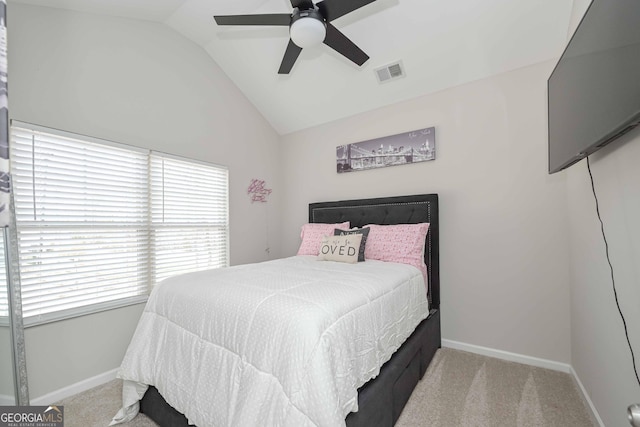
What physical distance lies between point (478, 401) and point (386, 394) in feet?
2.81

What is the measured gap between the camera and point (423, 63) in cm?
263

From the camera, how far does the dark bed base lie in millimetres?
1291

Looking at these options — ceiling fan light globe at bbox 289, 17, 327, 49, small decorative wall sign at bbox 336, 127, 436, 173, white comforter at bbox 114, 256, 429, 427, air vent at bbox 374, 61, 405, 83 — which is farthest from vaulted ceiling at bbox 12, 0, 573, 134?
white comforter at bbox 114, 256, 429, 427

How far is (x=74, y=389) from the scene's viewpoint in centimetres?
200

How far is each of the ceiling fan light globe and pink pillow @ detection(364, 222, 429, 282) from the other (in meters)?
1.75

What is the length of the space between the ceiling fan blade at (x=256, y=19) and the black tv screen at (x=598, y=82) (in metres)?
1.66

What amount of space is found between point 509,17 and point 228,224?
10.9 feet

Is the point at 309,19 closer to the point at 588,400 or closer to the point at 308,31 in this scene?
the point at 308,31

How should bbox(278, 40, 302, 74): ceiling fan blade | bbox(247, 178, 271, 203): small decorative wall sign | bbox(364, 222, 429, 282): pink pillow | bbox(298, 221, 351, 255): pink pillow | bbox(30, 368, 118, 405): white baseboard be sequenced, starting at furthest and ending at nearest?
bbox(247, 178, 271, 203): small decorative wall sign → bbox(298, 221, 351, 255): pink pillow → bbox(364, 222, 429, 282): pink pillow → bbox(278, 40, 302, 74): ceiling fan blade → bbox(30, 368, 118, 405): white baseboard

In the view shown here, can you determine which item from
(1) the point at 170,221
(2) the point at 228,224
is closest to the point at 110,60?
(1) the point at 170,221

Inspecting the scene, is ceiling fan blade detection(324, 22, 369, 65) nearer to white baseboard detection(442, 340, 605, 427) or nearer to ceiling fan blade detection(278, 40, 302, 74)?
ceiling fan blade detection(278, 40, 302, 74)

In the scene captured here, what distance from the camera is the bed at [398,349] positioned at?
1367 millimetres

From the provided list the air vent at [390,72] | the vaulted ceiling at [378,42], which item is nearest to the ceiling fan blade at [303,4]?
the vaulted ceiling at [378,42]

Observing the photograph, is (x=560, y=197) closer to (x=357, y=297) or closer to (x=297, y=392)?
(x=357, y=297)
